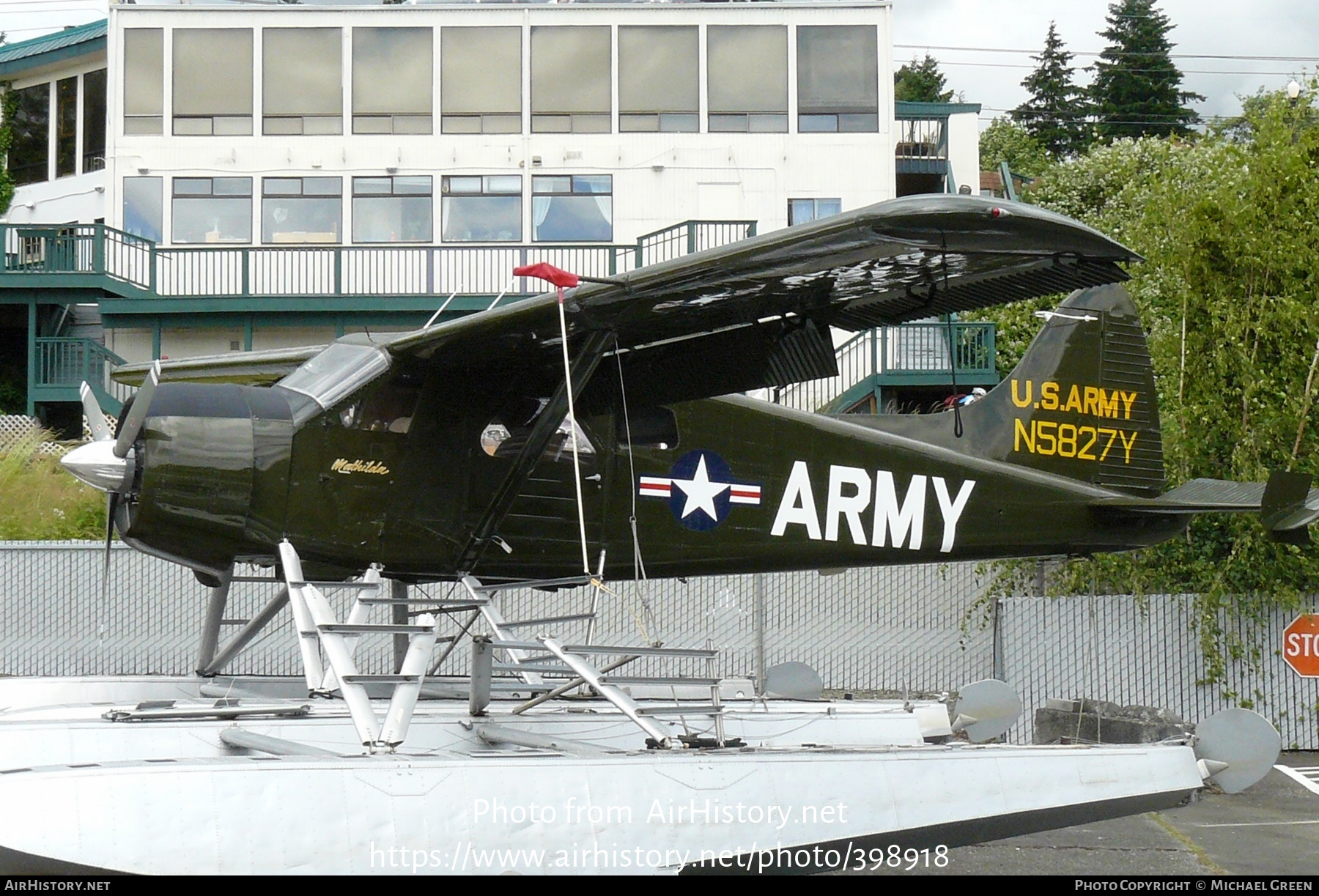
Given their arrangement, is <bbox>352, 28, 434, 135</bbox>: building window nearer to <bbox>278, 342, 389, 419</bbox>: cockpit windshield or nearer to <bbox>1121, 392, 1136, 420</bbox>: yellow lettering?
<bbox>1121, 392, 1136, 420</bbox>: yellow lettering

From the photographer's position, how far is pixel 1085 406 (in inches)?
396

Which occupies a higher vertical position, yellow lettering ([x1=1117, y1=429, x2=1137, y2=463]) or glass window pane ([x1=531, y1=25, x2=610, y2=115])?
glass window pane ([x1=531, y1=25, x2=610, y2=115])

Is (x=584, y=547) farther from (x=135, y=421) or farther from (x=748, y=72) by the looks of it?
(x=748, y=72)

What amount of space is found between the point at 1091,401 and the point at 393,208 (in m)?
14.2

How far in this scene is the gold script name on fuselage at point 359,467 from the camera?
712cm

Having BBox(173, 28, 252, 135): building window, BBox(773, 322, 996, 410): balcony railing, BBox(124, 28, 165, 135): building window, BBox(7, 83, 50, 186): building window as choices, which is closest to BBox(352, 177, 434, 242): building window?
BBox(173, 28, 252, 135): building window

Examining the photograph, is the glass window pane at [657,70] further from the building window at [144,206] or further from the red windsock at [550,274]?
the red windsock at [550,274]

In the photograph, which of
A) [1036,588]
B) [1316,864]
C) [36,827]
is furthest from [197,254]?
[1316,864]

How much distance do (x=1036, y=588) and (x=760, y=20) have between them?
12.1 metres

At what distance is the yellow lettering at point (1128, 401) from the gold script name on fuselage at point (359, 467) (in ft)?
19.1

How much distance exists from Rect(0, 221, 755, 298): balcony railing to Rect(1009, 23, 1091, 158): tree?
38332 mm

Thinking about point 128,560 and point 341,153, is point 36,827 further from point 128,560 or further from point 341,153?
point 341,153

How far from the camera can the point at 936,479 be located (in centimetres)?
893

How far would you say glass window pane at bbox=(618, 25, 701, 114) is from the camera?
837 inches
